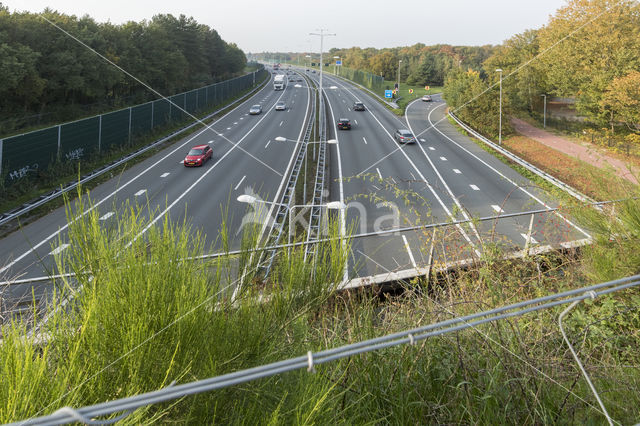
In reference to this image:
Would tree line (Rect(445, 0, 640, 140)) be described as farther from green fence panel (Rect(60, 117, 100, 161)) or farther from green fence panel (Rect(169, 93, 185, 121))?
green fence panel (Rect(169, 93, 185, 121))

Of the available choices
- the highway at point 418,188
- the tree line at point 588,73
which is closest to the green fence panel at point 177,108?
the highway at point 418,188

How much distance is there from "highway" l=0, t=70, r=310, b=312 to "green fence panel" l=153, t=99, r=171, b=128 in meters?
3.08

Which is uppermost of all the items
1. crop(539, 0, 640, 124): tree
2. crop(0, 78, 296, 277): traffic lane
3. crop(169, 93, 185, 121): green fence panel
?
crop(539, 0, 640, 124): tree

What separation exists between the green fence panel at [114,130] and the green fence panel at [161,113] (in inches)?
209

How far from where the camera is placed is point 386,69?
12094 centimetres

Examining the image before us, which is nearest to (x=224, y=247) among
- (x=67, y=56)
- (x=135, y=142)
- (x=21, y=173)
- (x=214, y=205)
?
(x=214, y=205)

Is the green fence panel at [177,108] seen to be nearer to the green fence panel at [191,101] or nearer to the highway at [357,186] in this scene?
the green fence panel at [191,101]

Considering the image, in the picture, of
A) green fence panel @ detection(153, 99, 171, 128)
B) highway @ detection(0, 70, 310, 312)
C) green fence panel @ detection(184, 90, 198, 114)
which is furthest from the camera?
green fence panel @ detection(184, 90, 198, 114)

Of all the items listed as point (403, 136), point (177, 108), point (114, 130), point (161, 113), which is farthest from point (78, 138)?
point (403, 136)

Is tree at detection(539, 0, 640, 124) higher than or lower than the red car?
higher

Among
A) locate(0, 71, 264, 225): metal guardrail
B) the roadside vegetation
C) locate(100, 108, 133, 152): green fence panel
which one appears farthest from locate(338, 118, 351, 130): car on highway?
the roadside vegetation

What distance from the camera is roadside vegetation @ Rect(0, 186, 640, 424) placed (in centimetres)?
192

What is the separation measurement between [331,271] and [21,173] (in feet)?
78.6

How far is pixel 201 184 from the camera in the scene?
2530 centimetres
